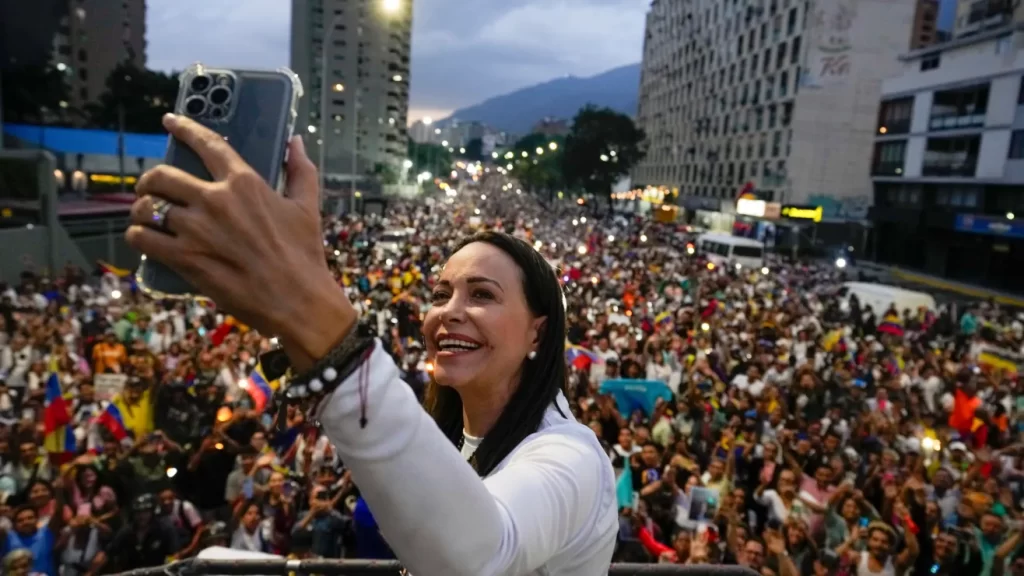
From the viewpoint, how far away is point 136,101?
48.3 meters

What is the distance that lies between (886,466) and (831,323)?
10176 millimetres

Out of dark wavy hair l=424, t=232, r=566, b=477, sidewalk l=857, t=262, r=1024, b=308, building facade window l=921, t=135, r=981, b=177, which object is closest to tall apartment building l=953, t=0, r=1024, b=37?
building facade window l=921, t=135, r=981, b=177

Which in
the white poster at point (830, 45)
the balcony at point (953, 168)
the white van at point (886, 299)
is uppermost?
the white poster at point (830, 45)

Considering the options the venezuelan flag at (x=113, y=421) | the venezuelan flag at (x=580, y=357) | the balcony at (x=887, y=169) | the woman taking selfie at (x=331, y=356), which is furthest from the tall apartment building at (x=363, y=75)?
the woman taking selfie at (x=331, y=356)

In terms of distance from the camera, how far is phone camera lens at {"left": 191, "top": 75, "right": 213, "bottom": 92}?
1128 millimetres

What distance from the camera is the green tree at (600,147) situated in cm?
6862

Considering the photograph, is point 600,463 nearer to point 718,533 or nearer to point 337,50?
point 718,533

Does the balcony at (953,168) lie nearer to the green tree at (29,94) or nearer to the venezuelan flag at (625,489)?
the venezuelan flag at (625,489)

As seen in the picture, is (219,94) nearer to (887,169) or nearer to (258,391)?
(258,391)

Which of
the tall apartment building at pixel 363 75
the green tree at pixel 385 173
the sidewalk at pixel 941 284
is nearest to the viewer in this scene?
the sidewalk at pixel 941 284

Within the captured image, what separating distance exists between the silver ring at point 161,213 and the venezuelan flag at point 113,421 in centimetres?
681

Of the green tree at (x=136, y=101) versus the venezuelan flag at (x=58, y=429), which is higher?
the green tree at (x=136, y=101)

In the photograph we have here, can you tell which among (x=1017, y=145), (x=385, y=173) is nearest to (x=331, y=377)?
(x=1017, y=145)

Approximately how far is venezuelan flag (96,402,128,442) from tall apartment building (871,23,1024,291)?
3483cm
